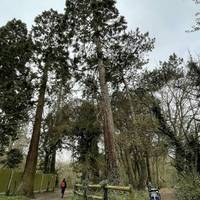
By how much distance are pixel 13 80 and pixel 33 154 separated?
567 centimetres

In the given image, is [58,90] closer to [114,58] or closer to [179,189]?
[114,58]

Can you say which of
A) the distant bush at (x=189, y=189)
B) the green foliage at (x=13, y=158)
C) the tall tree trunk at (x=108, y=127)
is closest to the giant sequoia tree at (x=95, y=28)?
the tall tree trunk at (x=108, y=127)

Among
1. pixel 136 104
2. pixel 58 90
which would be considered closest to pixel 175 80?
pixel 136 104

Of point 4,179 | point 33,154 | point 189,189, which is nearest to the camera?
point 189,189

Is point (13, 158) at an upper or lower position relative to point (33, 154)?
upper

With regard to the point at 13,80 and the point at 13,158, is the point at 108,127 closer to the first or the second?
the point at 13,80

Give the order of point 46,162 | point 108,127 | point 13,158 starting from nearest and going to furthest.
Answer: point 108,127 < point 13,158 < point 46,162

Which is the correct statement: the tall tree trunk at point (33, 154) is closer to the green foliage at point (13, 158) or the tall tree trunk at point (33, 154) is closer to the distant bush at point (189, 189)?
the green foliage at point (13, 158)

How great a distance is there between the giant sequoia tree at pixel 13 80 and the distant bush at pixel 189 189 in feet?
48.5

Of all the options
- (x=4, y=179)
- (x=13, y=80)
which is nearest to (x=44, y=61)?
(x=13, y=80)

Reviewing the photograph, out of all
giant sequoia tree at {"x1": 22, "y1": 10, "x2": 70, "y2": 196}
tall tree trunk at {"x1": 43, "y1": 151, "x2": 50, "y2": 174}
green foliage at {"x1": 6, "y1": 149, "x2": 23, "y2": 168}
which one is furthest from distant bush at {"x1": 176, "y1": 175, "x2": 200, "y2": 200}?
tall tree trunk at {"x1": 43, "y1": 151, "x2": 50, "y2": 174}

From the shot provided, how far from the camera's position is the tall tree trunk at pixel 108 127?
1594 centimetres

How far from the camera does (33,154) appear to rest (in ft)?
77.1

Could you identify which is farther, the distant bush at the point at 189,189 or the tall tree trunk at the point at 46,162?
the tall tree trunk at the point at 46,162
